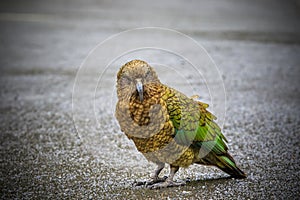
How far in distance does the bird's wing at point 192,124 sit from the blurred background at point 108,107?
1.34ft

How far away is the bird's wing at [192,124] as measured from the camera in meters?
2.90

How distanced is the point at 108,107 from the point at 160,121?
2.30 metres

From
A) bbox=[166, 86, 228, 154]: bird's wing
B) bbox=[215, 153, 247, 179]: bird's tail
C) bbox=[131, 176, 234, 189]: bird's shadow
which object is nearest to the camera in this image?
bbox=[166, 86, 228, 154]: bird's wing

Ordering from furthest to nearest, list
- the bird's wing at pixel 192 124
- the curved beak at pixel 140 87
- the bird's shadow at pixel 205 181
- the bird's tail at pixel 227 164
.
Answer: the bird's shadow at pixel 205 181, the bird's tail at pixel 227 164, the bird's wing at pixel 192 124, the curved beak at pixel 140 87

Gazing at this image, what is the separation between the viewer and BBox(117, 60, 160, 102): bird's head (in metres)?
2.72

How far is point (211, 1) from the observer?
1277cm

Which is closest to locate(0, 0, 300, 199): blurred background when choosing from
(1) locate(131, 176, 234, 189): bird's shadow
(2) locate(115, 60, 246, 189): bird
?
(1) locate(131, 176, 234, 189): bird's shadow

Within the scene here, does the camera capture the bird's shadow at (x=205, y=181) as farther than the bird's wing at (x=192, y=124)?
Yes

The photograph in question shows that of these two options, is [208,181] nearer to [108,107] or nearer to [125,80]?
[125,80]

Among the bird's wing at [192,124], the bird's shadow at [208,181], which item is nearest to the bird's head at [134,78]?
the bird's wing at [192,124]

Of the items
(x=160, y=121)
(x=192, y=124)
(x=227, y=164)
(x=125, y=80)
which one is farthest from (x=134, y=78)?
(x=227, y=164)

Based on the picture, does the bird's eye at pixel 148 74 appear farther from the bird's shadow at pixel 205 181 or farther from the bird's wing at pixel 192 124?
the bird's shadow at pixel 205 181

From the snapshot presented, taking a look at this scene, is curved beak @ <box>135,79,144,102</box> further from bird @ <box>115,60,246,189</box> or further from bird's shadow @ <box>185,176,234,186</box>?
bird's shadow @ <box>185,176,234,186</box>

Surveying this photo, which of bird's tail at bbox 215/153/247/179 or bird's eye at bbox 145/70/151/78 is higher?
bird's eye at bbox 145/70/151/78
